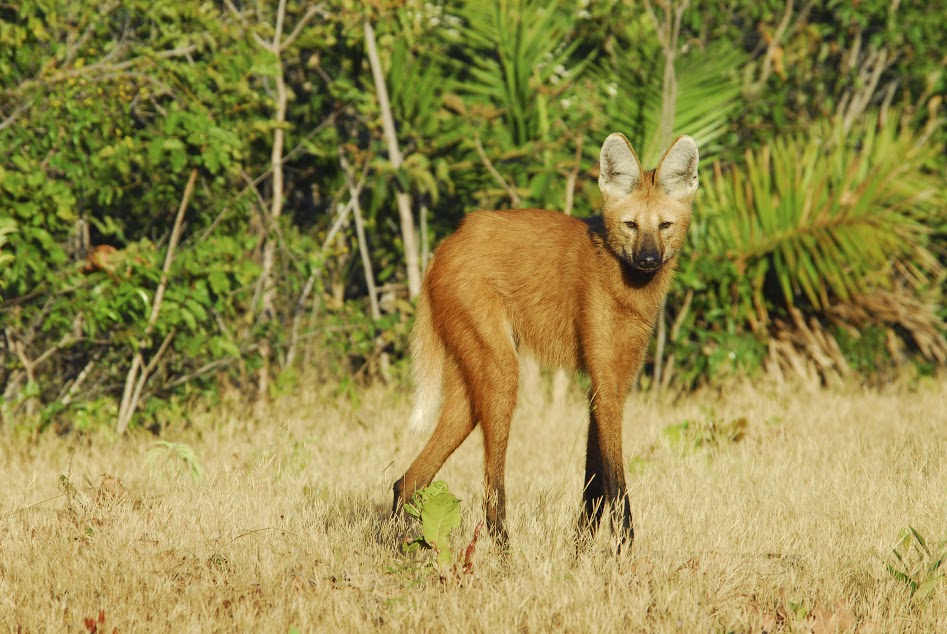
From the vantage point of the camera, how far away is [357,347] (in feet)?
20.5

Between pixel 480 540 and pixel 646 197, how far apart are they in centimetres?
131

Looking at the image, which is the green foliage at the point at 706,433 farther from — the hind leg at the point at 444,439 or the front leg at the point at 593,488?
the hind leg at the point at 444,439

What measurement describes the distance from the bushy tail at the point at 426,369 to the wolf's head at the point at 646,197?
824mm

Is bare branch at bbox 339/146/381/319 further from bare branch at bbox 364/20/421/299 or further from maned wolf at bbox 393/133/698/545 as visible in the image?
maned wolf at bbox 393/133/698/545

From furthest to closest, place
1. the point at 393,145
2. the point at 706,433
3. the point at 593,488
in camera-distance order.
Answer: the point at 393,145, the point at 706,433, the point at 593,488

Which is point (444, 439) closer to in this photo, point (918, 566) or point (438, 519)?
point (438, 519)

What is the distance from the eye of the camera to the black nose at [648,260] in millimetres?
3297

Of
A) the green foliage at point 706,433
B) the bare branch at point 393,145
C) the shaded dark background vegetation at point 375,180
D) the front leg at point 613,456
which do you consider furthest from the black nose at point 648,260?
the bare branch at point 393,145

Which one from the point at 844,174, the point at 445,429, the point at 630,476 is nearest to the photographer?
the point at 445,429

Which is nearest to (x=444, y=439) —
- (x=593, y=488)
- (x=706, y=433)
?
(x=593, y=488)

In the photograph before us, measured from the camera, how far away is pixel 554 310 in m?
3.67

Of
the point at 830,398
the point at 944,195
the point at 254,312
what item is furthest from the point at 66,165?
the point at 944,195

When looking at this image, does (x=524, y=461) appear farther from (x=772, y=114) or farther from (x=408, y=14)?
(x=772, y=114)

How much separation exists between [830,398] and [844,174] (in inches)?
66.9
